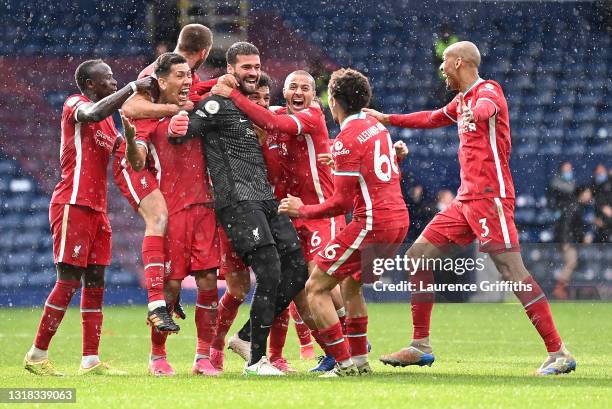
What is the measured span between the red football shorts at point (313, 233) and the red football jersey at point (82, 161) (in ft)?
4.34

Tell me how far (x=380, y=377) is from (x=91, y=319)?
6.62 feet

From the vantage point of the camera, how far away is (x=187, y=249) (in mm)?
7434

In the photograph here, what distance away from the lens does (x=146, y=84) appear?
7.38 m

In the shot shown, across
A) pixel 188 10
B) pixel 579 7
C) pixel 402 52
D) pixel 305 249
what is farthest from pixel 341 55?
pixel 305 249

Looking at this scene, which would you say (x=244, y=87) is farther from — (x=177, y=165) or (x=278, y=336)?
(x=278, y=336)

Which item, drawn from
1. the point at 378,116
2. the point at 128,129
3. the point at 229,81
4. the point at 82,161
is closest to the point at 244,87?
the point at 229,81

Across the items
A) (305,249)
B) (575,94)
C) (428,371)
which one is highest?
(575,94)

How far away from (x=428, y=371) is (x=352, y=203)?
1.35 m

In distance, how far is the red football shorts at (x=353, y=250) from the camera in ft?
23.2

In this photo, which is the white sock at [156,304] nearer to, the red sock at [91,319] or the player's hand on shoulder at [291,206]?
the red sock at [91,319]

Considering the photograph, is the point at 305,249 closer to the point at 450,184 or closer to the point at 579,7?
the point at 450,184

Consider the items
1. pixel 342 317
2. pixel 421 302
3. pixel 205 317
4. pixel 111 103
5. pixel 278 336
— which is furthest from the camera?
pixel 342 317

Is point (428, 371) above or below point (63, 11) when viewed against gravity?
below

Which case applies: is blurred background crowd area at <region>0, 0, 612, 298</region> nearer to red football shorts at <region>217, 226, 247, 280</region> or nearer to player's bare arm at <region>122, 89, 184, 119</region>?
red football shorts at <region>217, 226, 247, 280</region>
